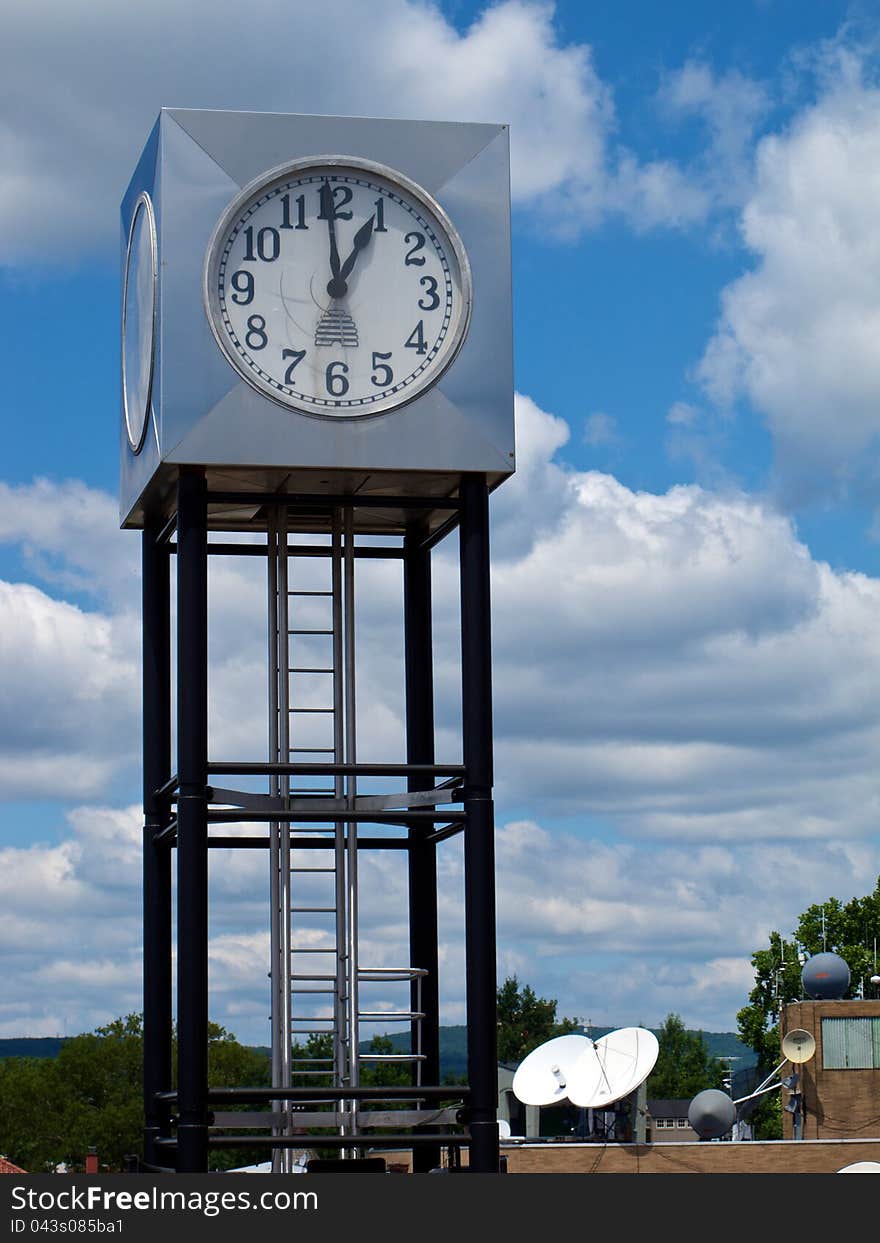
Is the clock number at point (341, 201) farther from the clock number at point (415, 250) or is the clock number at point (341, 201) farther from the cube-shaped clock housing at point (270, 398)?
the clock number at point (415, 250)

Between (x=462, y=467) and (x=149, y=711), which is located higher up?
(x=462, y=467)

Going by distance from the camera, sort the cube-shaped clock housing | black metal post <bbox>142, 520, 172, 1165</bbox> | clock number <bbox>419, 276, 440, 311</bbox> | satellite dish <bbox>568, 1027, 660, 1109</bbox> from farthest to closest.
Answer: satellite dish <bbox>568, 1027, 660, 1109</bbox> < black metal post <bbox>142, 520, 172, 1165</bbox> < clock number <bbox>419, 276, 440, 311</bbox> < the cube-shaped clock housing

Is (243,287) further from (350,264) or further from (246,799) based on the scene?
(246,799)

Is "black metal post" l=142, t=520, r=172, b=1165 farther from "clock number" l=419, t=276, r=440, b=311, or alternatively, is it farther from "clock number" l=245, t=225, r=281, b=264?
"clock number" l=419, t=276, r=440, b=311

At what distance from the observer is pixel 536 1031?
487 ft

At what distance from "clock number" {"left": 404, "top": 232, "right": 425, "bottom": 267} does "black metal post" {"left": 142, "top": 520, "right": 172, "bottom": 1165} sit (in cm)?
406

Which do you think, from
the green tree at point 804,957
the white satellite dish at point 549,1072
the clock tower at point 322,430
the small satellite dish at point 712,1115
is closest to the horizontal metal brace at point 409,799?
the clock tower at point 322,430

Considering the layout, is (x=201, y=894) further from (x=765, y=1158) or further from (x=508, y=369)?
(x=765, y=1158)

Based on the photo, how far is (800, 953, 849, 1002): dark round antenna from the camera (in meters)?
64.2

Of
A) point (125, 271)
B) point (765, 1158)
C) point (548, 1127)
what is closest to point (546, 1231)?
point (125, 271)

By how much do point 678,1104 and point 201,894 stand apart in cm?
11723

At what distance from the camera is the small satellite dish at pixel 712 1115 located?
59688 millimetres

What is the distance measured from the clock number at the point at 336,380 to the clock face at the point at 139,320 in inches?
69.0

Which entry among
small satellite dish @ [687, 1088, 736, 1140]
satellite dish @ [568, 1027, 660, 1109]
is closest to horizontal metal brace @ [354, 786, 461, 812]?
satellite dish @ [568, 1027, 660, 1109]
